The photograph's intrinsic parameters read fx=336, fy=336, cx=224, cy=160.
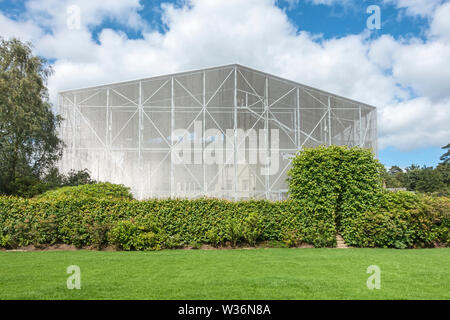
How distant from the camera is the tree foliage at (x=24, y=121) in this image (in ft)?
56.2

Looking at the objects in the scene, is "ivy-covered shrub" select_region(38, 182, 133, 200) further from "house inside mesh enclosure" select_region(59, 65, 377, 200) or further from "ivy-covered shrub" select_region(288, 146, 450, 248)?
"ivy-covered shrub" select_region(288, 146, 450, 248)

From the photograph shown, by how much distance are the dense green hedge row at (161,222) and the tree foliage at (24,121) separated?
5992mm

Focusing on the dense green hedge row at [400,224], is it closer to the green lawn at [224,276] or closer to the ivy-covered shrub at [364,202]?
the ivy-covered shrub at [364,202]

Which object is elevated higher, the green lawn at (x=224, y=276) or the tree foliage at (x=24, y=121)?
the tree foliage at (x=24, y=121)

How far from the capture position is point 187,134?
20797 mm

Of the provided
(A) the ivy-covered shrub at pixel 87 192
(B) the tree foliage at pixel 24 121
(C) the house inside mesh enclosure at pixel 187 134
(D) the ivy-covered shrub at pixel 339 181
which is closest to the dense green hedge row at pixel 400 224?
(D) the ivy-covered shrub at pixel 339 181

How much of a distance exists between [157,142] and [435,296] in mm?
17521

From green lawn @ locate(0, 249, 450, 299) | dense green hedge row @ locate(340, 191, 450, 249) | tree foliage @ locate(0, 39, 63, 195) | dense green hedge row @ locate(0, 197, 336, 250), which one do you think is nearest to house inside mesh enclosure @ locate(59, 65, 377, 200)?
tree foliage @ locate(0, 39, 63, 195)

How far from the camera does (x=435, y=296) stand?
5105 millimetres

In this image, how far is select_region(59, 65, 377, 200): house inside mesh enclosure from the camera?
20531mm

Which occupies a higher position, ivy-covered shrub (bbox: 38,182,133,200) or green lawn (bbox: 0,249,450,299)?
ivy-covered shrub (bbox: 38,182,133,200)

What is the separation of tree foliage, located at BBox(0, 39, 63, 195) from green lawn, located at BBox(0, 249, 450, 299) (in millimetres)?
10558

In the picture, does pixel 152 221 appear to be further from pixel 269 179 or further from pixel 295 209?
pixel 269 179
